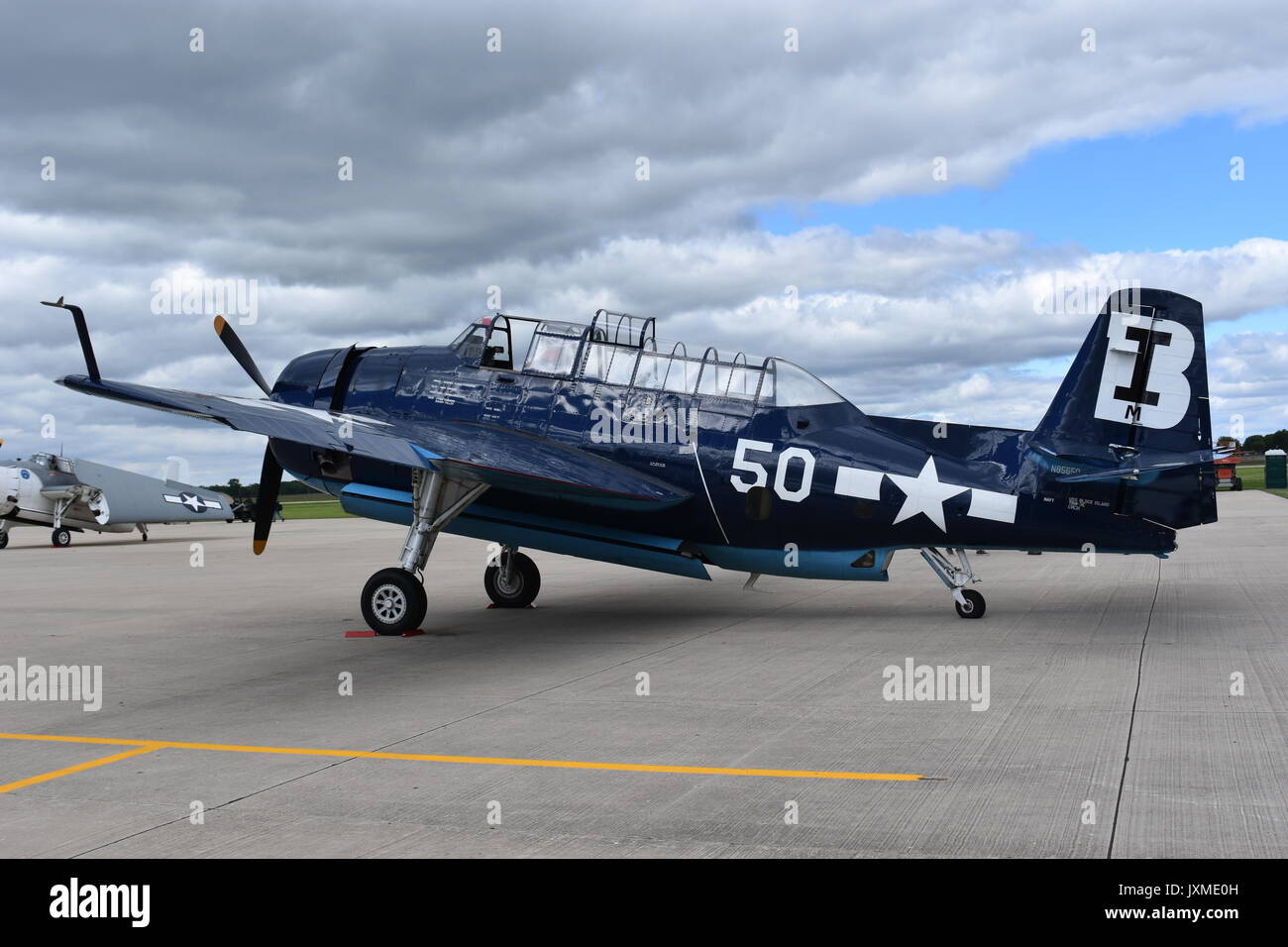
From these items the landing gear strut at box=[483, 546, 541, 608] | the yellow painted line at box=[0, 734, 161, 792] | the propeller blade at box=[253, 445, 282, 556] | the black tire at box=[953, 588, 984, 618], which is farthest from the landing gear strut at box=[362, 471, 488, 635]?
the black tire at box=[953, 588, 984, 618]

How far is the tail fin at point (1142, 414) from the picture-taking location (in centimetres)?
1150

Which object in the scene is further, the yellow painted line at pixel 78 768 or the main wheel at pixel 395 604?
the main wheel at pixel 395 604

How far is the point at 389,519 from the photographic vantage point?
1343 cm

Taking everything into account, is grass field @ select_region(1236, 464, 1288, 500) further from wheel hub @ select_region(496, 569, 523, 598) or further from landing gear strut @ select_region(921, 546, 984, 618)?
wheel hub @ select_region(496, 569, 523, 598)

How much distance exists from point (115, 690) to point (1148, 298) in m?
11.5

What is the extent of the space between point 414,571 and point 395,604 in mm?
459

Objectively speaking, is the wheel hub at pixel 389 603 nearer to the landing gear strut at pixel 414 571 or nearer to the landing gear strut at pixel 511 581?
the landing gear strut at pixel 414 571

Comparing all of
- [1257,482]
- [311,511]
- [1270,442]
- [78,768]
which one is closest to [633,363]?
[78,768]

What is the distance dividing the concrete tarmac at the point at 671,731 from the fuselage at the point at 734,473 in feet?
3.52

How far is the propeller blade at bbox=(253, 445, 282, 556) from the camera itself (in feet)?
43.5

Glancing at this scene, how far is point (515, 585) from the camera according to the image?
15.2m

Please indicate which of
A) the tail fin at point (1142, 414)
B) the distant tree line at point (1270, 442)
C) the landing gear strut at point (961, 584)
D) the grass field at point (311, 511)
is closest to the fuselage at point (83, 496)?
the grass field at point (311, 511)

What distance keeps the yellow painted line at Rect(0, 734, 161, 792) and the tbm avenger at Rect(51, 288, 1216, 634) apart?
428cm
